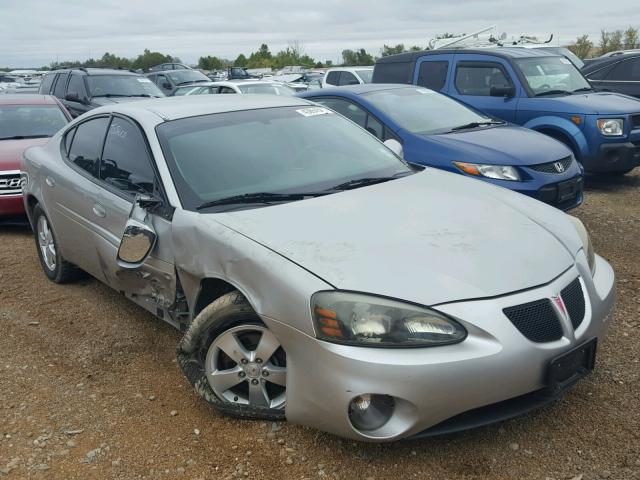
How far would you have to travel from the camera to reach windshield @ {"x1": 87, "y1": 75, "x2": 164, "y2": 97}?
12.0 m

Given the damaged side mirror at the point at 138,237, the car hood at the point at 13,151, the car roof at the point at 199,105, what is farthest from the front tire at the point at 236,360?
the car hood at the point at 13,151

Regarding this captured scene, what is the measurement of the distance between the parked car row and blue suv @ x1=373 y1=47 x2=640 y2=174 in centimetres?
415

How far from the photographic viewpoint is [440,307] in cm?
249

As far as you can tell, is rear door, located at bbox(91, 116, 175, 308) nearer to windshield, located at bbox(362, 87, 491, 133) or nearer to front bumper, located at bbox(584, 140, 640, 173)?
windshield, located at bbox(362, 87, 491, 133)

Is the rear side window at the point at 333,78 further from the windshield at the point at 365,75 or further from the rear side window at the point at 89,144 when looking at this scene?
the rear side window at the point at 89,144

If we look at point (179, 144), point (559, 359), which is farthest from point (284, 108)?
point (559, 359)

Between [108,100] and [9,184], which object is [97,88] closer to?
[108,100]

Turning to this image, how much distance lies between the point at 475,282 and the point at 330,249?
0.63 m

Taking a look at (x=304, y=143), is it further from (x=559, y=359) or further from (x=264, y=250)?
(x=559, y=359)

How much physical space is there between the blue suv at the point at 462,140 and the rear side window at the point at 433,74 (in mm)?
1824

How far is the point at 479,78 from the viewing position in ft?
28.2

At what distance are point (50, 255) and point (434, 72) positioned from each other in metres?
5.89

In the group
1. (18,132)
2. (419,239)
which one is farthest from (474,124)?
(18,132)

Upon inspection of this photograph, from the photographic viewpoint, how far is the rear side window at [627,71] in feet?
35.0
